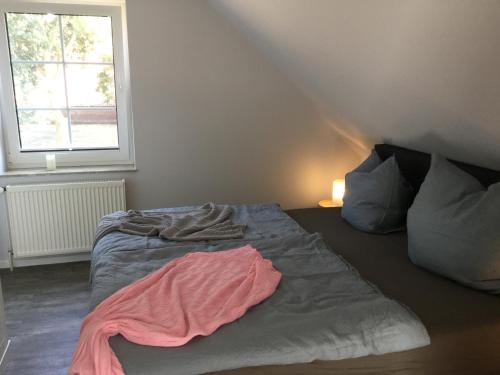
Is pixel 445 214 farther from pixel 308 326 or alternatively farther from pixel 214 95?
pixel 214 95

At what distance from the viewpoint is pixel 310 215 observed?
265cm

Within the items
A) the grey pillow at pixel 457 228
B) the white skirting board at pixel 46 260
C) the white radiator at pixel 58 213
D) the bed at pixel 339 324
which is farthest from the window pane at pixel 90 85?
the grey pillow at pixel 457 228

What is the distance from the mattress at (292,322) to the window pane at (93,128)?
151 cm

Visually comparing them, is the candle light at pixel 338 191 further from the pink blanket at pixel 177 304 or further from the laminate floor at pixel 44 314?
the laminate floor at pixel 44 314

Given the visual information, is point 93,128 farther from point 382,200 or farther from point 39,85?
point 382,200

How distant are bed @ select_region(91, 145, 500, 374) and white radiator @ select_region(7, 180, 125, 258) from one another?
1191mm

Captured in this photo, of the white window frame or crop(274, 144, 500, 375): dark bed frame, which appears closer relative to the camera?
crop(274, 144, 500, 375): dark bed frame

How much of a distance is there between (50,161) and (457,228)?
2.77 metres

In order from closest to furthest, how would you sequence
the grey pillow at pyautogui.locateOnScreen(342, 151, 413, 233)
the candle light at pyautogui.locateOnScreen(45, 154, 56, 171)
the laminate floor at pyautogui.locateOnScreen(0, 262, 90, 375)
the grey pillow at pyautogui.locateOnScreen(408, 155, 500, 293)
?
the grey pillow at pyautogui.locateOnScreen(408, 155, 500, 293), the laminate floor at pyautogui.locateOnScreen(0, 262, 90, 375), the grey pillow at pyautogui.locateOnScreen(342, 151, 413, 233), the candle light at pyautogui.locateOnScreen(45, 154, 56, 171)

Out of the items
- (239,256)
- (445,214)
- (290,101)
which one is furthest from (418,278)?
(290,101)

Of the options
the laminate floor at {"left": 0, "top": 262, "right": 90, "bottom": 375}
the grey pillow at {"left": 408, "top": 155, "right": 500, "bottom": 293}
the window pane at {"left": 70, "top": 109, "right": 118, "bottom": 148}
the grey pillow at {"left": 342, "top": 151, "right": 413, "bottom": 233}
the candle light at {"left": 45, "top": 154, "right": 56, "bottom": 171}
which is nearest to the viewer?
the grey pillow at {"left": 408, "top": 155, "right": 500, "bottom": 293}

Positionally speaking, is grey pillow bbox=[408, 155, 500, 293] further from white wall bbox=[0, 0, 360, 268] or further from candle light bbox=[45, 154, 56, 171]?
candle light bbox=[45, 154, 56, 171]

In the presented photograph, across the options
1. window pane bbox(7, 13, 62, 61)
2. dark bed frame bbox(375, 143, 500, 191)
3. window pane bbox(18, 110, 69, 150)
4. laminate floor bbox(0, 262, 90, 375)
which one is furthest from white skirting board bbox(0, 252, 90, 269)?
dark bed frame bbox(375, 143, 500, 191)

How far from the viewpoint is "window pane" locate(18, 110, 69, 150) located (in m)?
3.10
